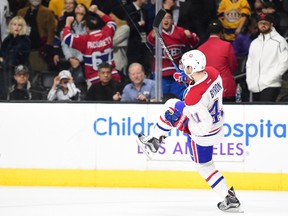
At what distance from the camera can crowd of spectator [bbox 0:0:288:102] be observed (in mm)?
9609

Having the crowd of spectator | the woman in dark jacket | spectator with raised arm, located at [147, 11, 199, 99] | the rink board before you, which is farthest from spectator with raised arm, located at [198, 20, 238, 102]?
the woman in dark jacket

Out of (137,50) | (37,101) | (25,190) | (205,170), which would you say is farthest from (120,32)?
(205,170)

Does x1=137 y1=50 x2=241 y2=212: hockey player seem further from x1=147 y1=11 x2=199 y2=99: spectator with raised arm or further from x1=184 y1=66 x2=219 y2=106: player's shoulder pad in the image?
x1=147 y1=11 x2=199 y2=99: spectator with raised arm

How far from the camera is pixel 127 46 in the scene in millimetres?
10156

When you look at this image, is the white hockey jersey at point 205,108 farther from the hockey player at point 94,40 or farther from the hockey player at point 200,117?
the hockey player at point 94,40

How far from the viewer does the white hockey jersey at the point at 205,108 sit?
7.71m

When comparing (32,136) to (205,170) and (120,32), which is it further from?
(205,170)

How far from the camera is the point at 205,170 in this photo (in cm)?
803

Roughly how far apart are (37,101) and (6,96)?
1.17 feet

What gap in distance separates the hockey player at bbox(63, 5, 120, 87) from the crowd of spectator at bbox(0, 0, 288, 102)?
0.01 m

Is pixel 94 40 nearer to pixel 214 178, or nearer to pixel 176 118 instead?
pixel 176 118

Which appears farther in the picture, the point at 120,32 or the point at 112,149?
the point at 120,32

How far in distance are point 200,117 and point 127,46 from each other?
259cm

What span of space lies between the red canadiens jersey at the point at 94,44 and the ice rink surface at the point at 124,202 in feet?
4.77
